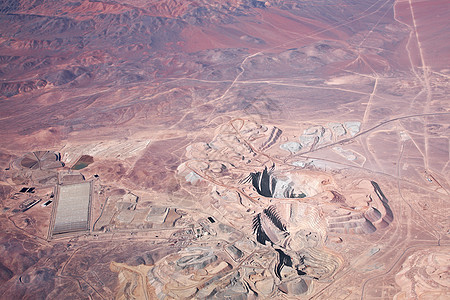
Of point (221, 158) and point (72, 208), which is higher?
point (221, 158)

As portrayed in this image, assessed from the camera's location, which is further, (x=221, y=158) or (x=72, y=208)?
(x=221, y=158)

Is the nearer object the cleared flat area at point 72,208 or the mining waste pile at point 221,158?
the mining waste pile at point 221,158

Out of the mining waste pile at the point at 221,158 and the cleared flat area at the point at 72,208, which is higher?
the mining waste pile at the point at 221,158

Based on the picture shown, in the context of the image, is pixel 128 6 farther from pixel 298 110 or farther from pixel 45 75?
pixel 298 110

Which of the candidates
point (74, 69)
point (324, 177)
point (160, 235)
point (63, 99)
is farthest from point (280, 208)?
point (74, 69)
